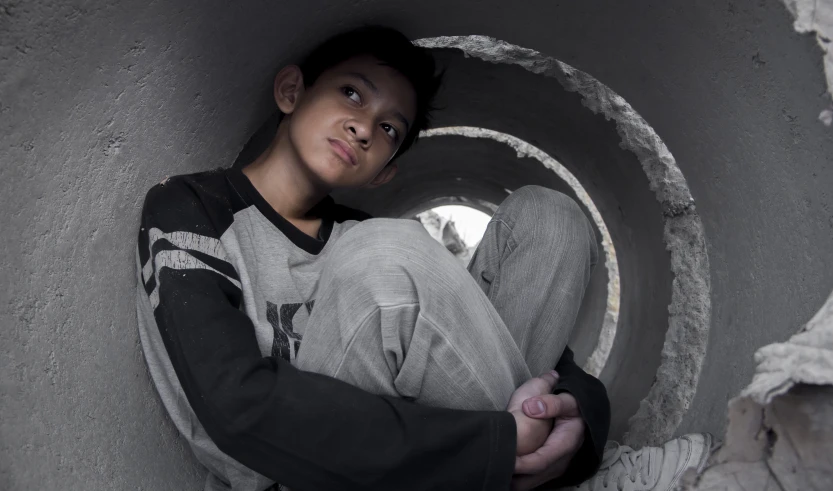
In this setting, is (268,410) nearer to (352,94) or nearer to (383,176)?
(352,94)

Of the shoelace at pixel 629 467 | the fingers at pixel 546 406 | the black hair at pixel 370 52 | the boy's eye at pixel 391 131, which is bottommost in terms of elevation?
the shoelace at pixel 629 467

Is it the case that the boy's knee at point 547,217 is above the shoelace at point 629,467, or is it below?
above

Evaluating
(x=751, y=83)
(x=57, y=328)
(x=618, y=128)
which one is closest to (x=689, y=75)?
(x=751, y=83)

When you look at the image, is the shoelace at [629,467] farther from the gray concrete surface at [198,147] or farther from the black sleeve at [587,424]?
the gray concrete surface at [198,147]

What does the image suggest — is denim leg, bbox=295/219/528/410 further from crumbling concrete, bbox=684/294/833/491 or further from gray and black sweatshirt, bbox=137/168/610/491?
crumbling concrete, bbox=684/294/833/491

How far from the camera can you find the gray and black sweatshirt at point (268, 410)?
880 millimetres

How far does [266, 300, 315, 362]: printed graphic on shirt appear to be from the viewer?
1.12m

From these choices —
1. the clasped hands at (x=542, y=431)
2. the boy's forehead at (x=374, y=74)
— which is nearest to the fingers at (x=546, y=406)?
the clasped hands at (x=542, y=431)

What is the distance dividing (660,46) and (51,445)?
1341mm

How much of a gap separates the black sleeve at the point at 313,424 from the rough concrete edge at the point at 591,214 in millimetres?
1457

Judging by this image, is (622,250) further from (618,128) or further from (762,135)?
(762,135)

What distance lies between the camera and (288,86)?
57.9 inches

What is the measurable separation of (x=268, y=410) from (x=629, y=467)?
72 centimetres

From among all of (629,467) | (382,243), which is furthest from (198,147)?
(629,467)
